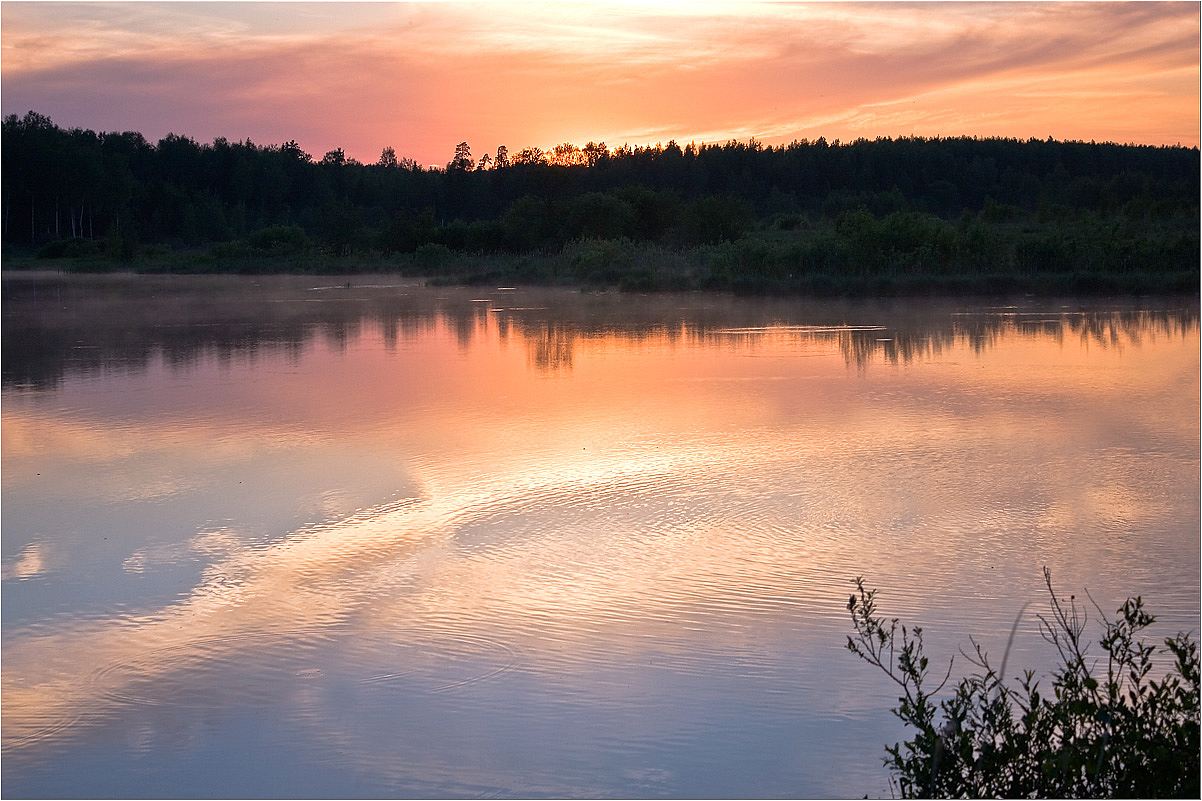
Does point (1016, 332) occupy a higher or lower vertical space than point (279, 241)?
lower

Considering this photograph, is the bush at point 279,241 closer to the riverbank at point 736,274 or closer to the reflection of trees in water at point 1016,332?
the riverbank at point 736,274

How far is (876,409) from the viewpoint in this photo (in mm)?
9977

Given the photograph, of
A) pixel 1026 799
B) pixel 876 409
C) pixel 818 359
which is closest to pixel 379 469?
pixel 876 409

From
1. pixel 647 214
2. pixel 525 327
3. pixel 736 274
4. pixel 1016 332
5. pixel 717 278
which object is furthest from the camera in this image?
pixel 647 214

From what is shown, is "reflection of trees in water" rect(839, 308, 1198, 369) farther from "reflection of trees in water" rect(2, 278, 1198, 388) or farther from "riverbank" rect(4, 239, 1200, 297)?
"riverbank" rect(4, 239, 1200, 297)

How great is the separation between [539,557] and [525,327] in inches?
506

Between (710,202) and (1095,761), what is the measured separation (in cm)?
4079

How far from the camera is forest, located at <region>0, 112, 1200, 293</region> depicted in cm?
2625

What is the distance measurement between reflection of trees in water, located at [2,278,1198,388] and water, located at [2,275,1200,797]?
1.71 metres

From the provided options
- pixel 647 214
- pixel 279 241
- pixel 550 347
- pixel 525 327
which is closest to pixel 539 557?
pixel 550 347

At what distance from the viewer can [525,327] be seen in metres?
18.5

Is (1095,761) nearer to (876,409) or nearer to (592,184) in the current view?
(876,409)

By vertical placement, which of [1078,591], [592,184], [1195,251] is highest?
[592,184]

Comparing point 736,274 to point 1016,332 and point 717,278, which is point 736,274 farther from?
point 1016,332
